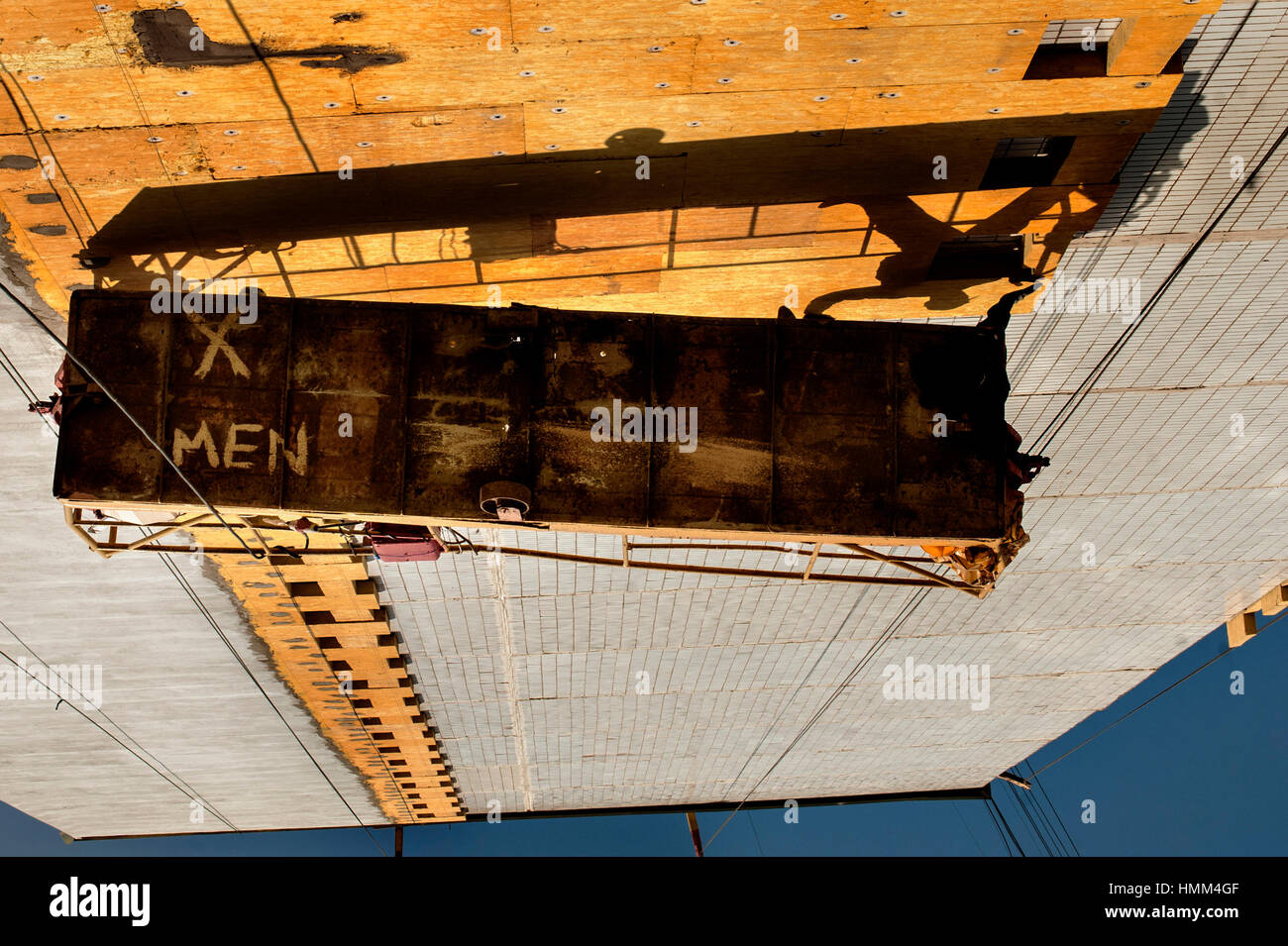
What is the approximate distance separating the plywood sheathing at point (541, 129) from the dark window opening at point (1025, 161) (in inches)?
8.0

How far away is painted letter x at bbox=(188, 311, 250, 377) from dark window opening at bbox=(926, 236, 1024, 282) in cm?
959

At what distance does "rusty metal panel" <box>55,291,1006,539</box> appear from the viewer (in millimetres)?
9531

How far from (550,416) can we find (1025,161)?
735 cm

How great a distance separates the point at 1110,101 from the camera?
421 inches

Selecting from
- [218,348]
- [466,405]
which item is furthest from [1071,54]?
[218,348]

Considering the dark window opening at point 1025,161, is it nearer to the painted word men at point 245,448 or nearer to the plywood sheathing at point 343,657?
the painted word men at point 245,448

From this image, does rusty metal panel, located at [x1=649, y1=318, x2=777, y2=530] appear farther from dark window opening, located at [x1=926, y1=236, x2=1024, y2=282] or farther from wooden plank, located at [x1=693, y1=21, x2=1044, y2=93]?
dark window opening, located at [x1=926, y1=236, x2=1024, y2=282]

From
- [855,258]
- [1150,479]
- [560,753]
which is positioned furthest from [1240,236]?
[560,753]

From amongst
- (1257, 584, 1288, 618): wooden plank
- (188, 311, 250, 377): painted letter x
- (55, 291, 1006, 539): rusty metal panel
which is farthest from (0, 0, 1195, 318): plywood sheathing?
(1257, 584, 1288, 618): wooden plank

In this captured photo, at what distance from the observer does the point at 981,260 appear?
43.4 feet

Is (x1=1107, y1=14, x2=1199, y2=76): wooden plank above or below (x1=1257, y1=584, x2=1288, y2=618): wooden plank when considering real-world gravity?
above

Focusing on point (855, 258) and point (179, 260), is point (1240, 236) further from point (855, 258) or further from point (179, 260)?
point (179, 260)

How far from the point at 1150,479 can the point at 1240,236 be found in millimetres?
8346

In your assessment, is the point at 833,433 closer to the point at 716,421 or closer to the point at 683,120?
the point at 716,421
